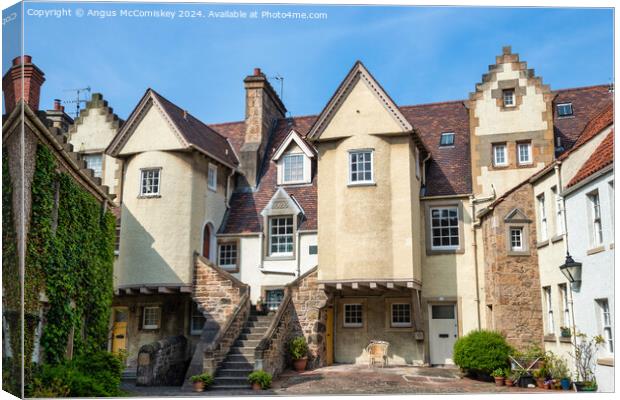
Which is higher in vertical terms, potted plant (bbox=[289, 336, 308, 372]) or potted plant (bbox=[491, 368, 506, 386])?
potted plant (bbox=[289, 336, 308, 372])

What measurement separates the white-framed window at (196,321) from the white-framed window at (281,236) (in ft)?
10.7

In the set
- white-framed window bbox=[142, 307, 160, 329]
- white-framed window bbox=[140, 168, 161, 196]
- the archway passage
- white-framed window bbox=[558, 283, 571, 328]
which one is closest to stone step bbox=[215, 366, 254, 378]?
white-framed window bbox=[142, 307, 160, 329]

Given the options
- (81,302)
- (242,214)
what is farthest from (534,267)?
(81,302)

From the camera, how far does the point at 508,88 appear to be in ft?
74.9

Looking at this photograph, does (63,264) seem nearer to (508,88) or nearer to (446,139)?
(446,139)

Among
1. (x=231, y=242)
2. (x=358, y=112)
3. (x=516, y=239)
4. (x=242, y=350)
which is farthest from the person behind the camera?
(x=231, y=242)

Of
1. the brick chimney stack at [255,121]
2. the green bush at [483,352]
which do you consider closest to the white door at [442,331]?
the green bush at [483,352]

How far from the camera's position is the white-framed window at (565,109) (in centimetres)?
2381

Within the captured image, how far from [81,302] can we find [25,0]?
25.6 ft

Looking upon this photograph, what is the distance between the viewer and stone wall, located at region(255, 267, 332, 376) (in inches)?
827

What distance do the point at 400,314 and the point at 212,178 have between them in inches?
331

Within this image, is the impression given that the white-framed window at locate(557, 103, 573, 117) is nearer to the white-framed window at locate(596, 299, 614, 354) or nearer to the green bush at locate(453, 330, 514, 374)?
the green bush at locate(453, 330, 514, 374)

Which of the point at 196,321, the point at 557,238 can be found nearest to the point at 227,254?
the point at 196,321

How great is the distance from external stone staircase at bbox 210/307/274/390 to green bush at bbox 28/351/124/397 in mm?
3583
